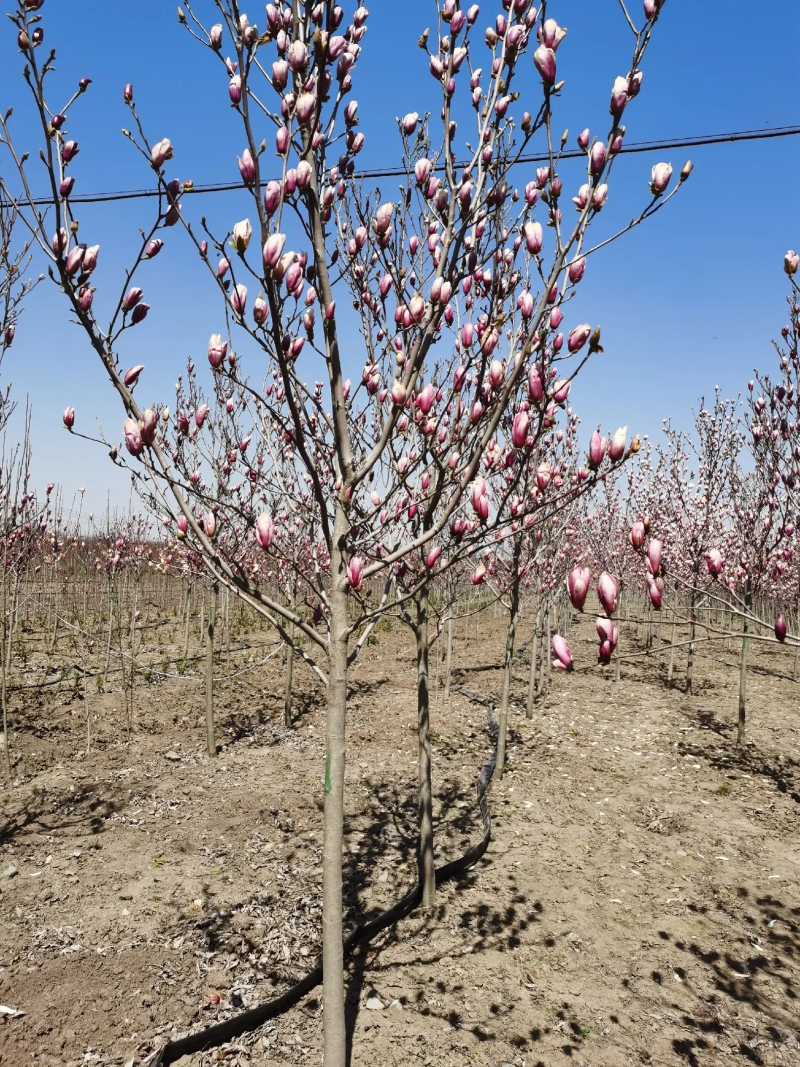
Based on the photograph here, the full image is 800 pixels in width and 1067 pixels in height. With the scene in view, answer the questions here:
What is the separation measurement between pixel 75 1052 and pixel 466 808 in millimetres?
4193

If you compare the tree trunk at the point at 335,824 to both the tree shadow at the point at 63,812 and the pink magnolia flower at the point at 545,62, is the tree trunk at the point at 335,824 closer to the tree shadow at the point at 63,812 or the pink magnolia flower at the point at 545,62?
the pink magnolia flower at the point at 545,62

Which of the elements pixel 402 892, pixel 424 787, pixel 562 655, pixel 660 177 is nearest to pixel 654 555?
pixel 562 655

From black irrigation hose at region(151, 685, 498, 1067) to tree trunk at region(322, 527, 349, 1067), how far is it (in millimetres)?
918

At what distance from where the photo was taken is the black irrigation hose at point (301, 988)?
327 cm

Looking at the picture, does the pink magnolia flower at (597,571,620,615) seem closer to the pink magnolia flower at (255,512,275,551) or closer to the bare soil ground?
the pink magnolia flower at (255,512,275,551)

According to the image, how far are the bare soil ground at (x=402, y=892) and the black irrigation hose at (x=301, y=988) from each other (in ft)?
0.25

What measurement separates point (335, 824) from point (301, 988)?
68.4 inches

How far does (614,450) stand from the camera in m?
2.29

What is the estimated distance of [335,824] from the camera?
279 cm

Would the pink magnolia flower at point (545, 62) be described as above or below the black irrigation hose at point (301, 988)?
above

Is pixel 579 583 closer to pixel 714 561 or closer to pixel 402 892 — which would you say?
pixel 714 561

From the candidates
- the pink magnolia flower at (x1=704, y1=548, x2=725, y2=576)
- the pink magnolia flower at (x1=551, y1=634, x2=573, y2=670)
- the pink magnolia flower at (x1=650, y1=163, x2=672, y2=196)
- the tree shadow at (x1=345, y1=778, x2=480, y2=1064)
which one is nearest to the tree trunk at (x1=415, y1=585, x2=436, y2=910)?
the tree shadow at (x1=345, y1=778, x2=480, y2=1064)

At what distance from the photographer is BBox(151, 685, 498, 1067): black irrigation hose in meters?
3.27

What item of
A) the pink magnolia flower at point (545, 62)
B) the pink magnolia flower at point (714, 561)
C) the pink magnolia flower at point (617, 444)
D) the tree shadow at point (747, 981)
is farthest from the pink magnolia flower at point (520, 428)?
the tree shadow at point (747, 981)
